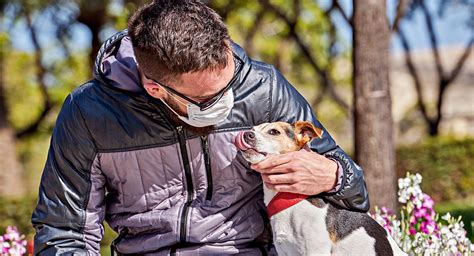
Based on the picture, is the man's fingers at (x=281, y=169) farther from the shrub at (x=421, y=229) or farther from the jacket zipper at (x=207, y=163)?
the shrub at (x=421, y=229)

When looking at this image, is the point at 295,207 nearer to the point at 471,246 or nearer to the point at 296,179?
the point at 296,179

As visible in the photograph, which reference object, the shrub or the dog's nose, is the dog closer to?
the dog's nose

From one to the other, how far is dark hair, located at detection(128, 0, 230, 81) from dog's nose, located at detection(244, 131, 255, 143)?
408mm

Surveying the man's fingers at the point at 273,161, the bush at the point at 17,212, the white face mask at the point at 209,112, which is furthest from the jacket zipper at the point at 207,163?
the bush at the point at 17,212

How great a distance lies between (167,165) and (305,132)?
0.67 meters

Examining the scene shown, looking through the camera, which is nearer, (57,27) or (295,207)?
(295,207)

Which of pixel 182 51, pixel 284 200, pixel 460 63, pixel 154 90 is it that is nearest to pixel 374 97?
pixel 284 200

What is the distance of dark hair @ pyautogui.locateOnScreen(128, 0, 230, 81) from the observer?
11.4 ft

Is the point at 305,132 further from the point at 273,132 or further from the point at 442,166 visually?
the point at 442,166

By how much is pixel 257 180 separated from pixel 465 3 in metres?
17.8

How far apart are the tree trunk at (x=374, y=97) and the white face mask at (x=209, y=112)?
456 cm

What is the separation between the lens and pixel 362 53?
8.18 m

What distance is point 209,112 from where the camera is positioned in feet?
12.0

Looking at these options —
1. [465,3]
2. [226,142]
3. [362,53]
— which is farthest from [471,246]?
[465,3]
